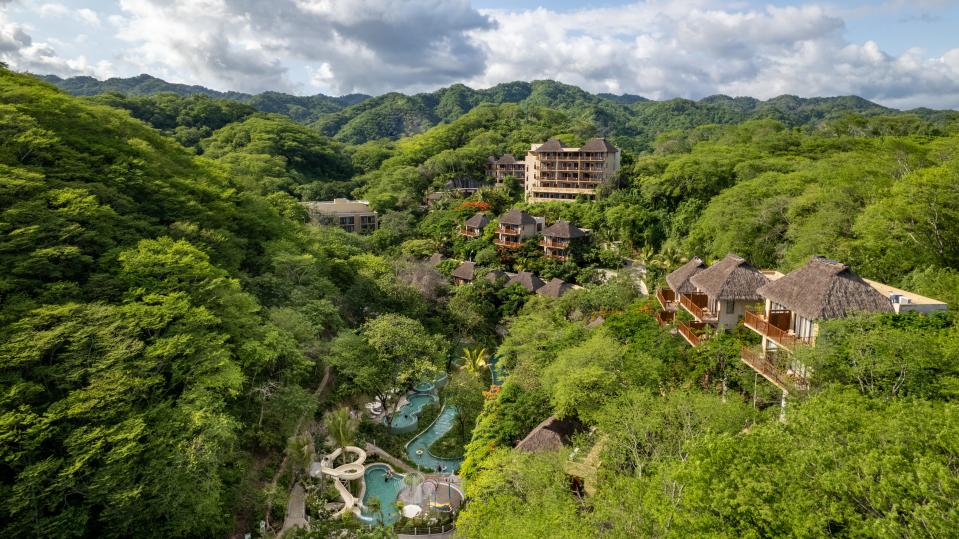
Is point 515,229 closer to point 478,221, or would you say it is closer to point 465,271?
point 478,221

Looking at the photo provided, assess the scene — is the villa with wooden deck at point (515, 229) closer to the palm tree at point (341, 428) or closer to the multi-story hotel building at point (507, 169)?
the multi-story hotel building at point (507, 169)

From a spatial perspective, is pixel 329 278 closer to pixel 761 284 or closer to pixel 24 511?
pixel 24 511

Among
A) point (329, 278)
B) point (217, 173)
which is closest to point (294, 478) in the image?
point (329, 278)

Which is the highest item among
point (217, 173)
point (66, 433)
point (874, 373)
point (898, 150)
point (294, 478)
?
point (898, 150)

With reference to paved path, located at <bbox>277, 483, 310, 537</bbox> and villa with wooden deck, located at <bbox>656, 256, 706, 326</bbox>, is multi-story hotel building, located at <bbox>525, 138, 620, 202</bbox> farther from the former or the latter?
paved path, located at <bbox>277, 483, 310, 537</bbox>

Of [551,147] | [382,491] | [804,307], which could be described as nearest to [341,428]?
[382,491]

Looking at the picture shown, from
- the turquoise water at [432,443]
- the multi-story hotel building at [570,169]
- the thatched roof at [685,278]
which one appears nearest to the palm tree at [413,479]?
the turquoise water at [432,443]

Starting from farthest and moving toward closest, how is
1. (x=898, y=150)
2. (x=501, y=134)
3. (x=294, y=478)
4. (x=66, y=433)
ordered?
(x=501, y=134)
(x=898, y=150)
(x=294, y=478)
(x=66, y=433)
